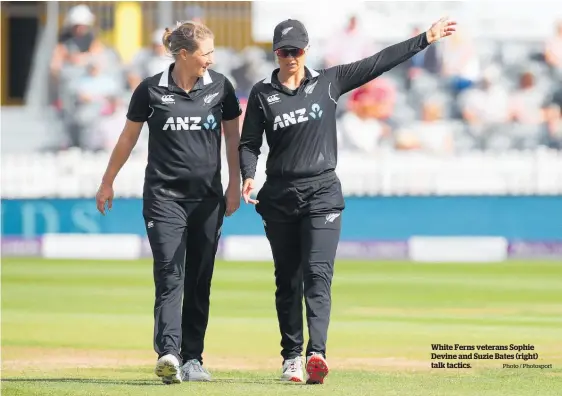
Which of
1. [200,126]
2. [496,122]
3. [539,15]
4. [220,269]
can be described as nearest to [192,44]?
[200,126]

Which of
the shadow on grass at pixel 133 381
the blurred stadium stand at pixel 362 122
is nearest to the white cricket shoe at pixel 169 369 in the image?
the shadow on grass at pixel 133 381

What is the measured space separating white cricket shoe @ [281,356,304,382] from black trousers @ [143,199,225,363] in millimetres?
486

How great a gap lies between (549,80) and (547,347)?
10901 mm

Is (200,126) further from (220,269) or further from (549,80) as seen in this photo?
(549,80)

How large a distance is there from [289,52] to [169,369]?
1738mm

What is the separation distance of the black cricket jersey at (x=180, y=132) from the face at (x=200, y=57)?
0.10 m

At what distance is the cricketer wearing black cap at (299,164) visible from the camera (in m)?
6.54

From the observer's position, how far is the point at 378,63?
670 centimetres

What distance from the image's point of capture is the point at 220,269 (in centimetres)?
1438

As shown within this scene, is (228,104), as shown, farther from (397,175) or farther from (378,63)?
(397,175)

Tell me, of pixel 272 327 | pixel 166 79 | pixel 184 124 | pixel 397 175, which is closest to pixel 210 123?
pixel 184 124

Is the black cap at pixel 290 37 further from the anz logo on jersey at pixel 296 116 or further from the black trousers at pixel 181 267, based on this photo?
the black trousers at pixel 181 267

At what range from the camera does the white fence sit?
1594cm

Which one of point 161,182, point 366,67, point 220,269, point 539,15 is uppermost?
point 539,15
